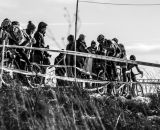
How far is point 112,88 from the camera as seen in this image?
1491cm

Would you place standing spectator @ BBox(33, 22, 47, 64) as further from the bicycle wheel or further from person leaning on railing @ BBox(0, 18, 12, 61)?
person leaning on railing @ BBox(0, 18, 12, 61)

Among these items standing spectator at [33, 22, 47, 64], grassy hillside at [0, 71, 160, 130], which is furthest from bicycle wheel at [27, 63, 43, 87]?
grassy hillside at [0, 71, 160, 130]

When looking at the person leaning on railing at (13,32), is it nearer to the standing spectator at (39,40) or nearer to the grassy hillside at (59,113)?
the standing spectator at (39,40)

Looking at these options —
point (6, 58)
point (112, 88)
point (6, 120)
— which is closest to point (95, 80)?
point (112, 88)

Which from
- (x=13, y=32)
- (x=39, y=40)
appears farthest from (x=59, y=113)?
(x=39, y=40)

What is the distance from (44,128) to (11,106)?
141 centimetres

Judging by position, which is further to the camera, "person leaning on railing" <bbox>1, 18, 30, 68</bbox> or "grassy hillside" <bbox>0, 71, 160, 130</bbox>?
"person leaning on railing" <bbox>1, 18, 30, 68</bbox>

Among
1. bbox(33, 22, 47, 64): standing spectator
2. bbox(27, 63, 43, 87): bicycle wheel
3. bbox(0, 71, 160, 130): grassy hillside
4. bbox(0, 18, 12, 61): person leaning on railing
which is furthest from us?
bbox(33, 22, 47, 64): standing spectator

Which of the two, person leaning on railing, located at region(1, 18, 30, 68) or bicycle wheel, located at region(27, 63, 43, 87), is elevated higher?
person leaning on railing, located at region(1, 18, 30, 68)

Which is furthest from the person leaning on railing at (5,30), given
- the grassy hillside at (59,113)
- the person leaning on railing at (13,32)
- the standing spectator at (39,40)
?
the grassy hillside at (59,113)

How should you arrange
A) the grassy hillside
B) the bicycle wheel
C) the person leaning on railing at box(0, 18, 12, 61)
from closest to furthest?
1. the grassy hillside
2. the bicycle wheel
3. the person leaning on railing at box(0, 18, 12, 61)

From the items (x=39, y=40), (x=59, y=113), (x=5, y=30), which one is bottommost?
(x=59, y=113)

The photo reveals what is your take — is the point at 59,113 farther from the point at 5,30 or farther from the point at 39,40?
the point at 39,40

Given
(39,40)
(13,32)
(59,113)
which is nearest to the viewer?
(59,113)
